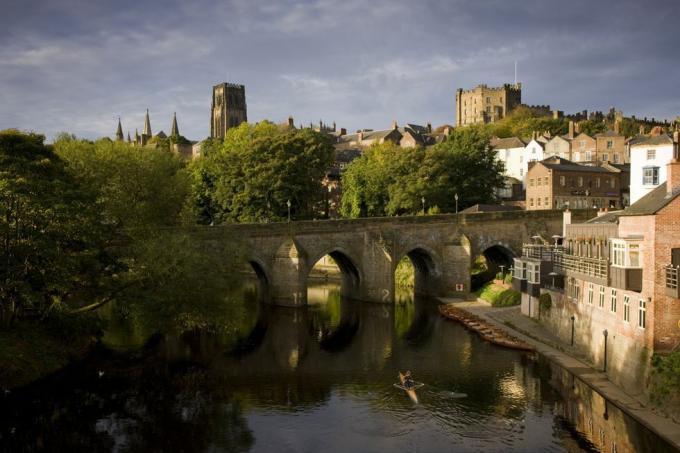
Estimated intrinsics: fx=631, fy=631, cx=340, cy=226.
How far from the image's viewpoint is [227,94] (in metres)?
157

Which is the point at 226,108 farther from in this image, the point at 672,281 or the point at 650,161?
the point at 672,281

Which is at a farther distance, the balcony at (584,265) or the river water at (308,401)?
the balcony at (584,265)

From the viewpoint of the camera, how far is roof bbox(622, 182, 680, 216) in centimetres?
2677

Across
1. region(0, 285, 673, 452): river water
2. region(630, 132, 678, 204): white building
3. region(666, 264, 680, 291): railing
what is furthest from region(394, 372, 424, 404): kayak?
→ region(630, 132, 678, 204): white building

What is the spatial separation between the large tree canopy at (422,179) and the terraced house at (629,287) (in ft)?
121

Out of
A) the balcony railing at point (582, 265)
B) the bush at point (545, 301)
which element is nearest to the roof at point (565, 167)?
the bush at point (545, 301)

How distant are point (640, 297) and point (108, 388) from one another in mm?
26684

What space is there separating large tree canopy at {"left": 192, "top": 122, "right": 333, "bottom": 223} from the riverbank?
34.4m

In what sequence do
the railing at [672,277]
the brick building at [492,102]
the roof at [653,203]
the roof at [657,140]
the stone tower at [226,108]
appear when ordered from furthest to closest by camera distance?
1. the brick building at [492,102]
2. the stone tower at [226,108]
3. the roof at [657,140]
4. the roof at [653,203]
5. the railing at [672,277]

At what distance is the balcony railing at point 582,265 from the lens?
104 ft

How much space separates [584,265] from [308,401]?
16.7 m

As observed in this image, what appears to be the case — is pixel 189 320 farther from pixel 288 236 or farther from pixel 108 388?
pixel 288 236

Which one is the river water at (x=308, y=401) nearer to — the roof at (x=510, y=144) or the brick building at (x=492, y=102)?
the roof at (x=510, y=144)

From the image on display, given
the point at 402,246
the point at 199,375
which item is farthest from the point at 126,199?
the point at 402,246
